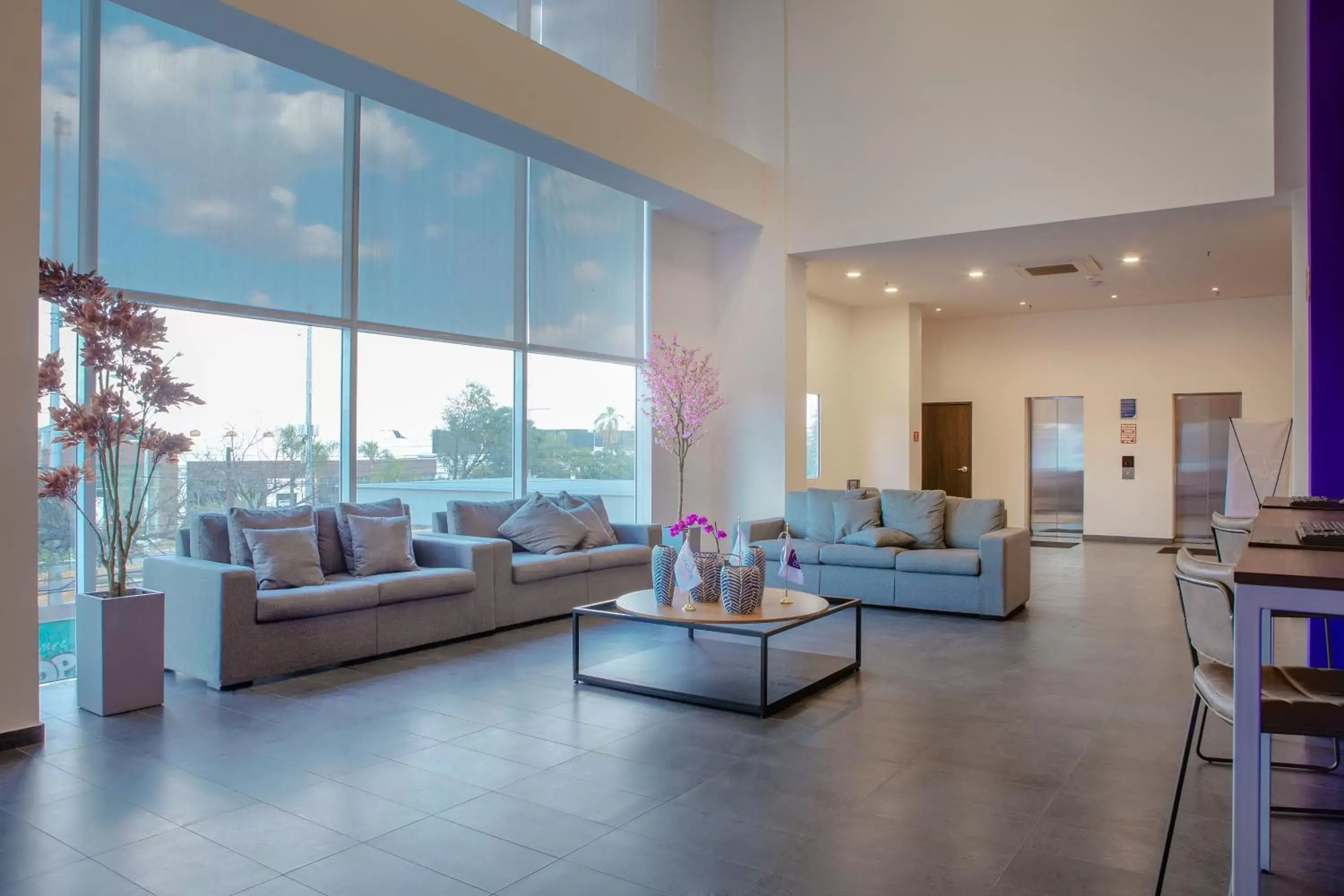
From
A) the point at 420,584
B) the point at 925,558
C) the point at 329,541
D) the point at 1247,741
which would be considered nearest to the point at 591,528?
the point at 420,584

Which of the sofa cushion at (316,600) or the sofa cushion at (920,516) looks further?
the sofa cushion at (920,516)

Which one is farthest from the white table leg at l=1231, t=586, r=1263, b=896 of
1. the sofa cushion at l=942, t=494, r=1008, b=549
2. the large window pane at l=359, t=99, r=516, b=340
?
the large window pane at l=359, t=99, r=516, b=340

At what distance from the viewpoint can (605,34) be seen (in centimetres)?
862

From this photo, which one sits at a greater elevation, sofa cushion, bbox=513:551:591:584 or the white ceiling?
the white ceiling

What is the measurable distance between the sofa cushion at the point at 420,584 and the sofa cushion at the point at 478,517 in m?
0.78

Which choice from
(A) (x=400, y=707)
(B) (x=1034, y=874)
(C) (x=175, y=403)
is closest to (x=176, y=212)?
(C) (x=175, y=403)

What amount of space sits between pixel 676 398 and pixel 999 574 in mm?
3757

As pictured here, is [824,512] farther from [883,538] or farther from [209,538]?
[209,538]

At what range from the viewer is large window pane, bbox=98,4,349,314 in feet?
17.5

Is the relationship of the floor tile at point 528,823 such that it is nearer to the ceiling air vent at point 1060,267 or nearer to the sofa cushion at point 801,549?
the sofa cushion at point 801,549

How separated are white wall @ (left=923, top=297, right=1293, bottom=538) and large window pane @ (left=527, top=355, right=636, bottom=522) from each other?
251 inches

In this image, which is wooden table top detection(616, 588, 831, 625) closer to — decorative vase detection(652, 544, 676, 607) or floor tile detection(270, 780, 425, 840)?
decorative vase detection(652, 544, 676, 607)

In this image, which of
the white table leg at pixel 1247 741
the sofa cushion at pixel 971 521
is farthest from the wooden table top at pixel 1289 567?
the sofa cushion at pixel 971 521

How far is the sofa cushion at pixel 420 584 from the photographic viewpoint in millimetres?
5508
